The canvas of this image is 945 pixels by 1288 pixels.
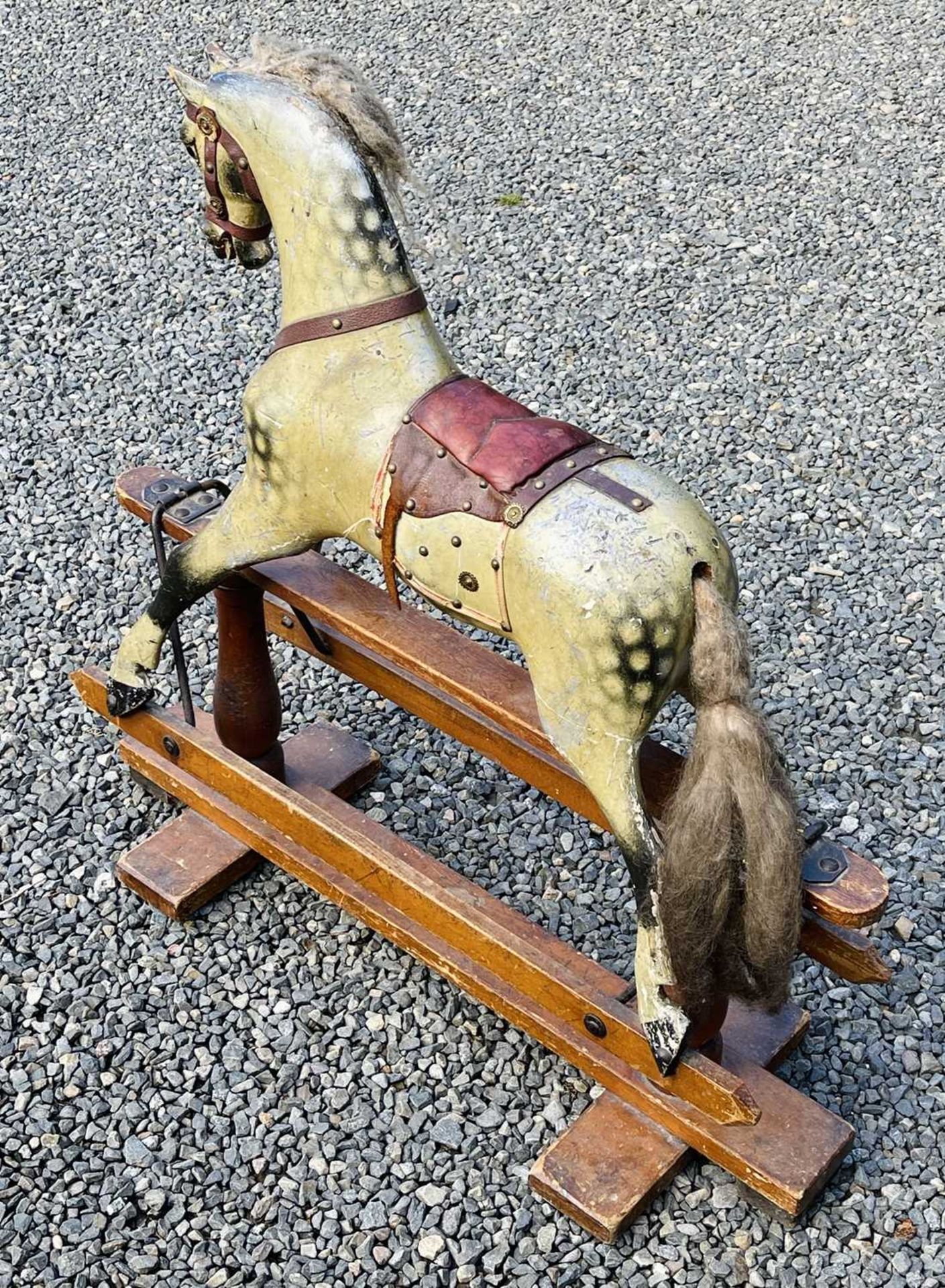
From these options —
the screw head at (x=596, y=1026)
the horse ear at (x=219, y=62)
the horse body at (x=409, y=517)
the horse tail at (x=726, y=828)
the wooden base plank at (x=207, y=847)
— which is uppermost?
the horse ear at (x=219, y=62)

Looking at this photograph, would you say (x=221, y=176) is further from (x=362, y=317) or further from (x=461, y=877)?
(x=461, y=877)

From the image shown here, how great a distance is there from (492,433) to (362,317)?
1.13ft

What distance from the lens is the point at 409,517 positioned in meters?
2.64

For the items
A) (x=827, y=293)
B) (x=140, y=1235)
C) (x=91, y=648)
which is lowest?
(x=140, y=1235)

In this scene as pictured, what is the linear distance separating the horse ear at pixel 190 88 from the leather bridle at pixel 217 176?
0.01 metres

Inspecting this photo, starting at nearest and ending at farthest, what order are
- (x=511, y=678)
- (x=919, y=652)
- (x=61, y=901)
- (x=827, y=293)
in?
(x=511, y=678) < (x=61, y=901) < (x=919, y=652) < (x=827, y=293)

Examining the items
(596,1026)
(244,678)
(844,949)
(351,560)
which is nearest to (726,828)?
(844,949)

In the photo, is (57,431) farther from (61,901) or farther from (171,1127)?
(171,1127)

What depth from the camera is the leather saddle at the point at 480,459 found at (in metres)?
2.48

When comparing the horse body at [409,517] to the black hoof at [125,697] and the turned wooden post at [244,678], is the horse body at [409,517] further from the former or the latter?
the black hoof at [125,697]

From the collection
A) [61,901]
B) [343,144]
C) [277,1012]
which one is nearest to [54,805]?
[61,901]

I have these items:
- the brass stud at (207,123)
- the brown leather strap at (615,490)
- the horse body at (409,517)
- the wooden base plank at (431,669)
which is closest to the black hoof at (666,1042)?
the horse body at (409,517)

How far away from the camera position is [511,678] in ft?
9.90

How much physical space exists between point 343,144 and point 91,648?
6.09 feet
